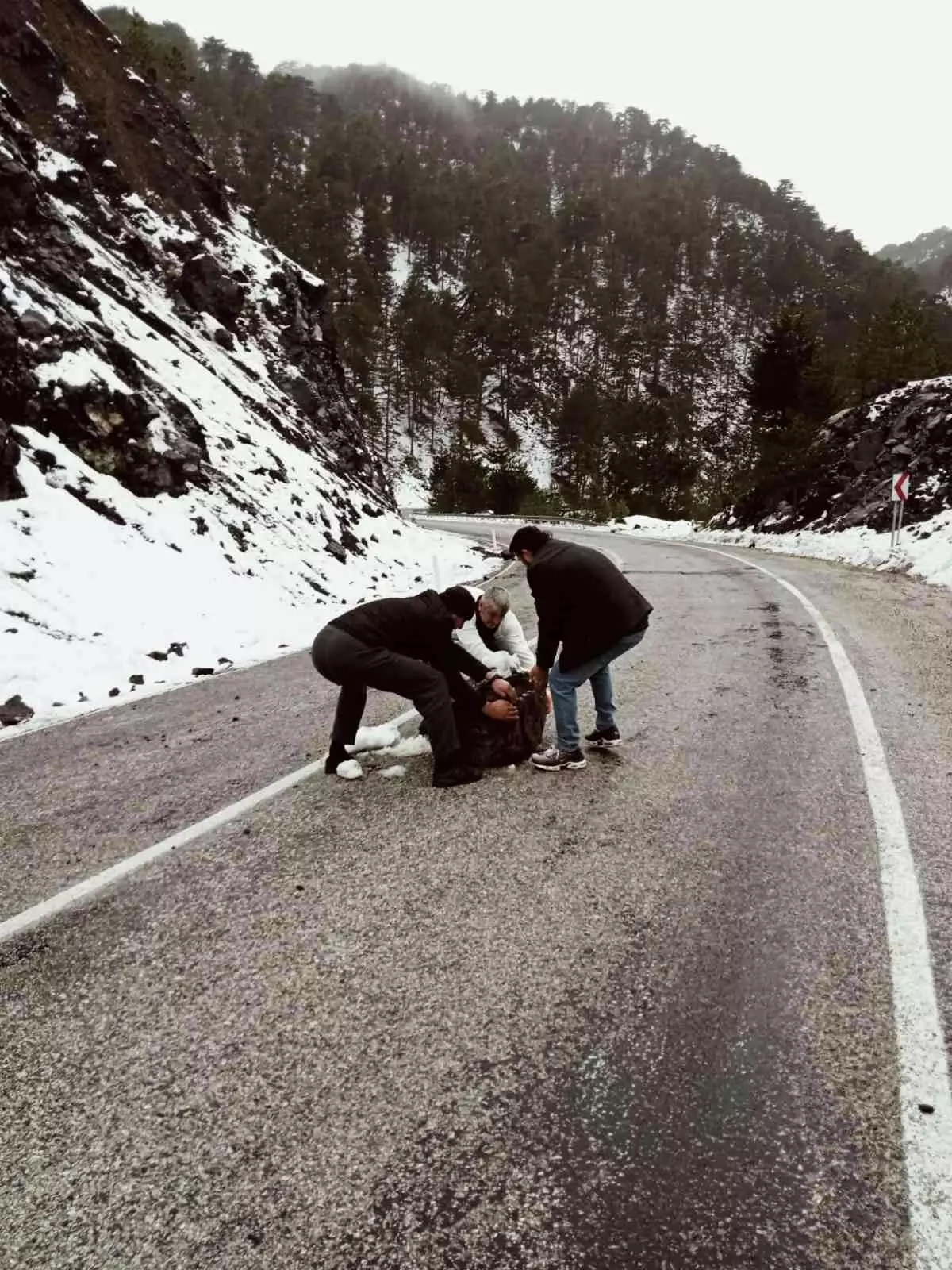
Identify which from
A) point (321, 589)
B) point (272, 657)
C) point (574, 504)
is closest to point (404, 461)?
point (574, 504)

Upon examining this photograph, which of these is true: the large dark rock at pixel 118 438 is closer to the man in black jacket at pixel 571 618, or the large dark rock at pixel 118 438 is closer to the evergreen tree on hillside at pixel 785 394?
the man in black jacket at pixel 571 618

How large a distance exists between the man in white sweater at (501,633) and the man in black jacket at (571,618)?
1.01 feet

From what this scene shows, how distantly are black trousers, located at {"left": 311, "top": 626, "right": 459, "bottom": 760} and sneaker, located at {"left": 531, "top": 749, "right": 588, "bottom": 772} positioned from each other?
2.07 ft

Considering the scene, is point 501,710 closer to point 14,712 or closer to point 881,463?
point 14,712

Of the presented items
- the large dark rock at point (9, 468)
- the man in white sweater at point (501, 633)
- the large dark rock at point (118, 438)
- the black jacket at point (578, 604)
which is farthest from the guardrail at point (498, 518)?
the black jacket at point (578, 604)

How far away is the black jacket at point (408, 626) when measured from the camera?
484 centimetres

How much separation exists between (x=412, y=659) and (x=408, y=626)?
0.22 metres

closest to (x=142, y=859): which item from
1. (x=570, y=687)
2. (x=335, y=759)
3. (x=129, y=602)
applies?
(x=335, y=759)

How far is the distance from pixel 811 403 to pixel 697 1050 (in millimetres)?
35714

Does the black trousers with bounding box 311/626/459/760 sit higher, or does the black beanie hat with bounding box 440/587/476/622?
the black beanie hat with bounding box 440/587/476/622

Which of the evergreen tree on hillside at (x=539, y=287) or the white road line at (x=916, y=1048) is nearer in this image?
the white road line at (x=916, y=1048)

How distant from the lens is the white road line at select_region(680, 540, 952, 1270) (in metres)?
1.93

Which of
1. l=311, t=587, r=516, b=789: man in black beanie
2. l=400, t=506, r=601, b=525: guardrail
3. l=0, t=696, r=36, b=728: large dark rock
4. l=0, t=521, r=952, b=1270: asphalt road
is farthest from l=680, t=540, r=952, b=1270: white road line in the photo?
l=400, t=506, r=601, b=525: guardrail

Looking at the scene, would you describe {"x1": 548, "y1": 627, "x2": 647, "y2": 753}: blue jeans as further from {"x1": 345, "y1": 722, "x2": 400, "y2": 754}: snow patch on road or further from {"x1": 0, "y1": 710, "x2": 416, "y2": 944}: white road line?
{"x1": 0, "y1": 710, "x2": 416, "y2": 944}: white road line
